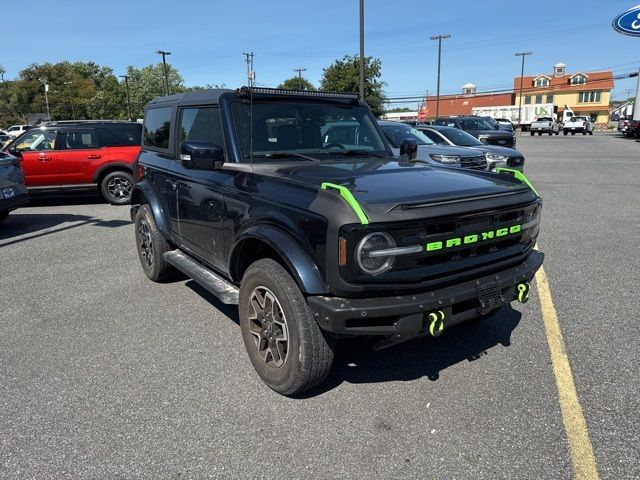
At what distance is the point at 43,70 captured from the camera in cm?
9825

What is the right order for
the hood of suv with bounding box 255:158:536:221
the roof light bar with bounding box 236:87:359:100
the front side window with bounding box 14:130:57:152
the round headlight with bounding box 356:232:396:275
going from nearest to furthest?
1. the round headlight with bounding box 356:232:396:275
2. the hood of suv with bounding box 255:158:536:221
3. the roof light bar with bounding box 236:87:359:100
4. the front side window with bounding box 14:130:57:152

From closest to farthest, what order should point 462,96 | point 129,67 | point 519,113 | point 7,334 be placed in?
point 7,334
point 519,113
point 462,96
point 129,67

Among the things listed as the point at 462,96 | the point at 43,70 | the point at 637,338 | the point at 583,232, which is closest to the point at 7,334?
the point at 637,338

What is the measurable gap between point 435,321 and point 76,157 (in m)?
10.2

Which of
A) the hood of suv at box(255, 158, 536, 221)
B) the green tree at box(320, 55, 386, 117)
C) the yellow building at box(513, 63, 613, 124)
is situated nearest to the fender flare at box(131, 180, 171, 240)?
the hood of suv at box(255, 158, 536, 221)

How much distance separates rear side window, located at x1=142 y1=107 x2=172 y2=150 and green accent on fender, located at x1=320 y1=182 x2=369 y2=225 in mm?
2741

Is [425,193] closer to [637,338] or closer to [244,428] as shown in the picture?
[244,428]

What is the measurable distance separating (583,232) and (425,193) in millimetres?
5491

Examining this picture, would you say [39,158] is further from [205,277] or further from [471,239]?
[471,239]

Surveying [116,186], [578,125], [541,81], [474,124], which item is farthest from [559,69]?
[116,186]

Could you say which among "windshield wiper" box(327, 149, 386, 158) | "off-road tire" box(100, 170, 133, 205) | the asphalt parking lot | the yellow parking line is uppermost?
"windshield wiper" box(327, 149, 386, 158)

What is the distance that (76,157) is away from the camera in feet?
35.4

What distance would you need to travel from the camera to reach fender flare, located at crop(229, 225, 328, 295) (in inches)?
109

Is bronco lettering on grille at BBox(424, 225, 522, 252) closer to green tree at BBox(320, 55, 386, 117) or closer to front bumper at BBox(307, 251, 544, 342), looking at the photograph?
front bumper at BBox(307, 251, 544, 342)
